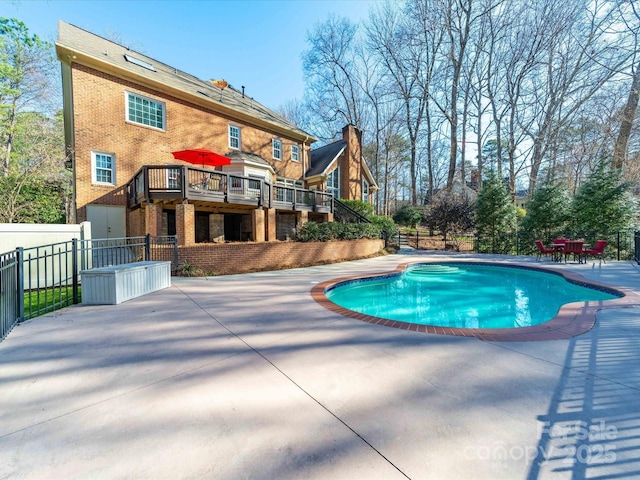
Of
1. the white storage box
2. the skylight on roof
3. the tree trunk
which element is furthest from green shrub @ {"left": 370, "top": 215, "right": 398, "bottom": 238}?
the skylight on roof

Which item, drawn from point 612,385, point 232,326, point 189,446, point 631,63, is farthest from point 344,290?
point 631,63

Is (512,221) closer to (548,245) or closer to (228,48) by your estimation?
(548,245)

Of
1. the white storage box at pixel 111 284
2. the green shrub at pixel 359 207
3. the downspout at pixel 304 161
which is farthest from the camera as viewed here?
the downspout at pixel 304 161

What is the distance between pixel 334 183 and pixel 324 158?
2084 millimetres

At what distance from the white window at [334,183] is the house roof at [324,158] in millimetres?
1203

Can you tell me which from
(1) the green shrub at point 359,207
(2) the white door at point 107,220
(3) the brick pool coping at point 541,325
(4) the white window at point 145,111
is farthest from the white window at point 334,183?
(3) the brick pool coping at point 541,325

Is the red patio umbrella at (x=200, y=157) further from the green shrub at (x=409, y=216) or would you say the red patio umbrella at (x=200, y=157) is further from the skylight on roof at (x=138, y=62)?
the green shrub at (x=409, y=216)

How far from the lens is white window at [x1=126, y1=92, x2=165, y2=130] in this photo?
12992 mm

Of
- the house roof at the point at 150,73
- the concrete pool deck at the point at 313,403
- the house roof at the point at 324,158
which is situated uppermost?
the house roof at the point at 150,73

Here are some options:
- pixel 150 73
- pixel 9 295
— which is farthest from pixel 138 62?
pixel 9 295

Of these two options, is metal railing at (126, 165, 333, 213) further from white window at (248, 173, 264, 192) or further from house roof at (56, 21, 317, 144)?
house roof at (56, 21, 317, 144)

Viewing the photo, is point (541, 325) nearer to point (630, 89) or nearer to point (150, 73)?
point (150, 73)

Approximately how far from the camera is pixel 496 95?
2498cm

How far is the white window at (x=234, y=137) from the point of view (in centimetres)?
1666
